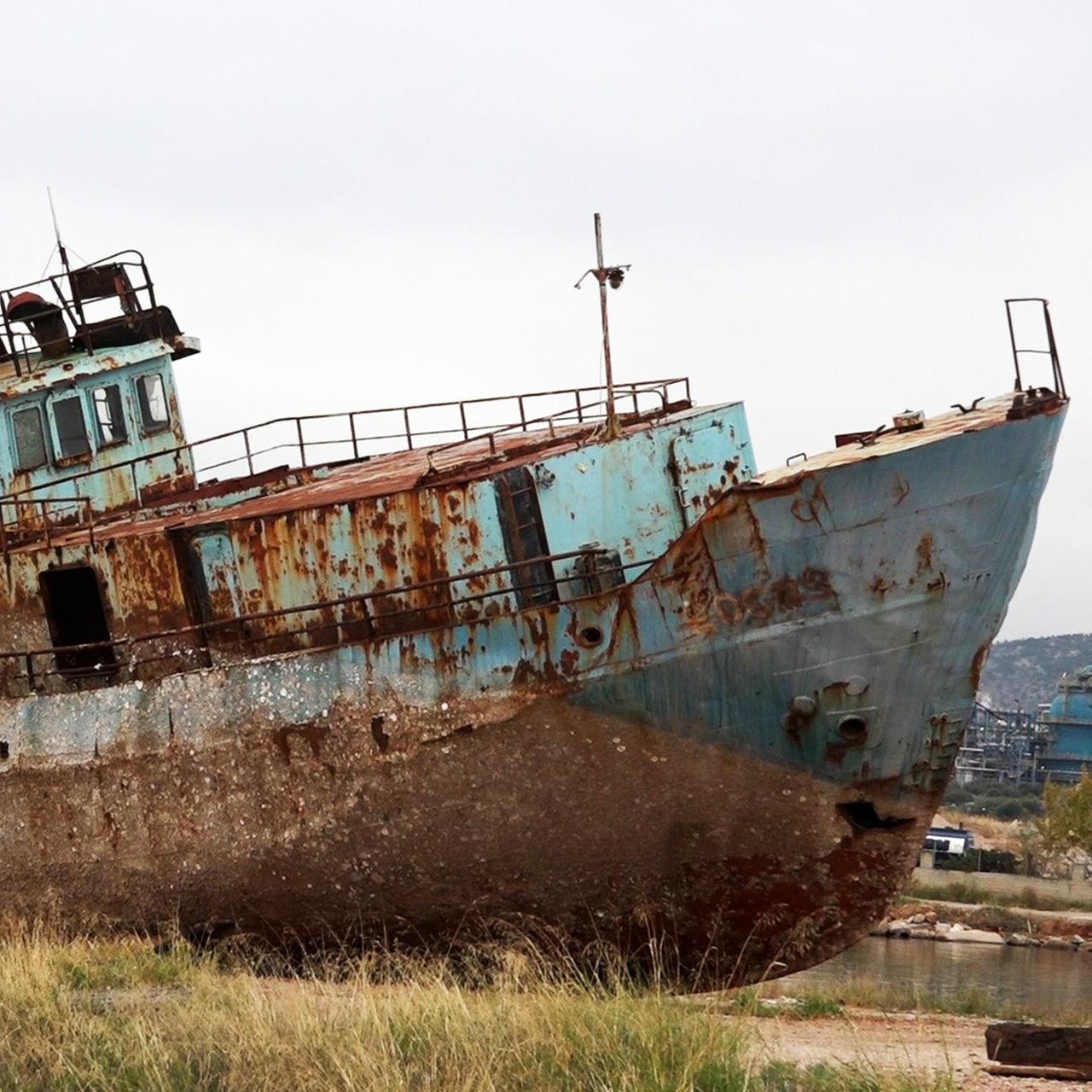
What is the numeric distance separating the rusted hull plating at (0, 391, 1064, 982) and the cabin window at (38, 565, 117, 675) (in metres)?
1.72

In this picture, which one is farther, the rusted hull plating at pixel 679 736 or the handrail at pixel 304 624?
the handrail at pixel 304 624

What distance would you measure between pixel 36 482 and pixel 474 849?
694 centimetres

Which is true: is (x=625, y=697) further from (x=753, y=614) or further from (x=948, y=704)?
(x=948, y=704)

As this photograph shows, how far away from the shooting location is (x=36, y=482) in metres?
16.3

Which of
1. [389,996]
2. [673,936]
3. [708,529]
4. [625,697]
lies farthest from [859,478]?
[389,996]

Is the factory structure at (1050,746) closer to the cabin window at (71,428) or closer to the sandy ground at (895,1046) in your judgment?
the cabin window at (71,428)

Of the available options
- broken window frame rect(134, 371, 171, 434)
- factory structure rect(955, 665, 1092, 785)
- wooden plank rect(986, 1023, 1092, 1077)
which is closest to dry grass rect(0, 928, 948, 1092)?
wooden plank rect(986, 1023, 1092, 1077)

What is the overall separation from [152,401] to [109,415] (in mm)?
553

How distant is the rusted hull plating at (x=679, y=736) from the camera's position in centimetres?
1120

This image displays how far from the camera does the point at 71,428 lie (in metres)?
16.5

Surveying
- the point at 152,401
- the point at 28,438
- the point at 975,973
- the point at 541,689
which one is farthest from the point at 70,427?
the point at 975,973

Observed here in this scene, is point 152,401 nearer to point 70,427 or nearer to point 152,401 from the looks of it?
point 152,401

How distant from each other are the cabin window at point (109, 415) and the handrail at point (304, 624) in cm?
334

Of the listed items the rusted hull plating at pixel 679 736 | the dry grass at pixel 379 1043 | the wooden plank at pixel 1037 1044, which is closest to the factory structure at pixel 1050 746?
the rusted hull plating at pixel 679 736
